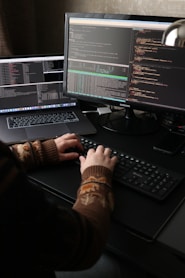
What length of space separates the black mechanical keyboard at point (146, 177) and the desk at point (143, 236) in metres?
0.03

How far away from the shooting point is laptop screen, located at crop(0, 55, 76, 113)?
1.42 meters

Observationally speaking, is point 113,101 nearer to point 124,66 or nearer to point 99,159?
point 124,66

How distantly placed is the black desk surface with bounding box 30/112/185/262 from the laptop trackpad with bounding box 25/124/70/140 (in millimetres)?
207

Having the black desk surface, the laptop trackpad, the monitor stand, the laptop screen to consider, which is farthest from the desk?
the laptop screen

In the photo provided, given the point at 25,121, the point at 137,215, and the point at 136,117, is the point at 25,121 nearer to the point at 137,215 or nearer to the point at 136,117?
the point at 136,117

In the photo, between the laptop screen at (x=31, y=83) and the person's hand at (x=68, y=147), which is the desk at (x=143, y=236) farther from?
the laptop screen at (x=31, y=83)

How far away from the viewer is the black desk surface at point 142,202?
2.74ft

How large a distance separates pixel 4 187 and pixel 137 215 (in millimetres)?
384

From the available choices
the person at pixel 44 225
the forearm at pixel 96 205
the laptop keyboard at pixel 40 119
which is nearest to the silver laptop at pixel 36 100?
the laptop keyboard at pixel 40 119

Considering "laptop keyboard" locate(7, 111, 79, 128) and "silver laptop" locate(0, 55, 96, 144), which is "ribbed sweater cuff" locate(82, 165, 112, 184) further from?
"laptop keyboard" locate(7, 111, 79, 128)

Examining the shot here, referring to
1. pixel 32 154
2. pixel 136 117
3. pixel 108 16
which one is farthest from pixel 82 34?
pixel 32 154

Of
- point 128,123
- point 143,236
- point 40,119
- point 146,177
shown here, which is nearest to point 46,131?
point 40,119

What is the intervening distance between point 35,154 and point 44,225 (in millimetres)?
430

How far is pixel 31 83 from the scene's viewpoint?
1453 millimetres
